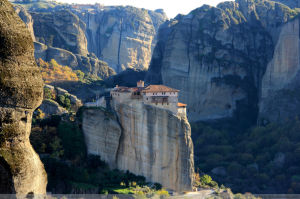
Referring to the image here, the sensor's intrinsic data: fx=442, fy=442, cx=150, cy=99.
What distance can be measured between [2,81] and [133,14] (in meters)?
135

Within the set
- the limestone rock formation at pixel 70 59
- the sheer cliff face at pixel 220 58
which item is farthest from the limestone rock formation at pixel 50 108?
the sheer cliff face at pixel 220 58

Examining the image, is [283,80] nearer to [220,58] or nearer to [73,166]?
[220,58]

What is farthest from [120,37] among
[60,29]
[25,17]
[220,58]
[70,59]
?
[220,58]

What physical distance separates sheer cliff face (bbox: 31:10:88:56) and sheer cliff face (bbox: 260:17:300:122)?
45082 millimetres

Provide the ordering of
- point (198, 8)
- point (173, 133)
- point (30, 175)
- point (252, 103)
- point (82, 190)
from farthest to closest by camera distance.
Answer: point (198, 8) < point (252, 103) < point (173, 133) < point (82, 190) < point (30, 175)

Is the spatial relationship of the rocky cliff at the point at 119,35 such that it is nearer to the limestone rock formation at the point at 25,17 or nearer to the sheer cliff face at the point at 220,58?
the limestone rock formation at the point at 25,17

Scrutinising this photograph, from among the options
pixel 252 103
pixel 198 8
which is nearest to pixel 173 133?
pixel 252 103

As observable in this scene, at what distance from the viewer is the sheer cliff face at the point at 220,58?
84625 millimetres

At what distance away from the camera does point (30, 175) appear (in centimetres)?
1055

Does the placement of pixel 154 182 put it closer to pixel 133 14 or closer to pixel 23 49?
pixel 23 49

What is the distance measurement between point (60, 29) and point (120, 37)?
3560cm

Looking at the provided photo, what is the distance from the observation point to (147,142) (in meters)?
45.5

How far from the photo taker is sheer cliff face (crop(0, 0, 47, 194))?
393 inches

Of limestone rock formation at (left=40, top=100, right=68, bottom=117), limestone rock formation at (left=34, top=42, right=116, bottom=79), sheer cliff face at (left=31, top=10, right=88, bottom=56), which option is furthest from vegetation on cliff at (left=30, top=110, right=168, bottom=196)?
sheer cliff face at (left=31, top=10, right=88, bottom=56)
